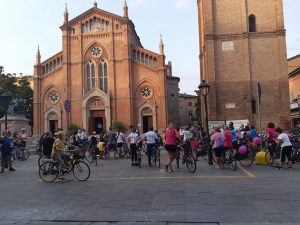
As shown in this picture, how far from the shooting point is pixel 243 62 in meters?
33.7

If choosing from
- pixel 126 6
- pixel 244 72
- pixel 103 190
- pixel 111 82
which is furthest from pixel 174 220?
pixel 126 6

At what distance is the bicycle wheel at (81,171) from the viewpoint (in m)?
11.8

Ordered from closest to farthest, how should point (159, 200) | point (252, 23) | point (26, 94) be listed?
point (159, 200)
point (252, 23)
point (26, 94)

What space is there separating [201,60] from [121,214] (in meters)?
36.9

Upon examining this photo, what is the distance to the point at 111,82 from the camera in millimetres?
45875

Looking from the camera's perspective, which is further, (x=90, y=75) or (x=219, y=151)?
(x=90, y=75)

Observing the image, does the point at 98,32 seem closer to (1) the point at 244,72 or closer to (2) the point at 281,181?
(1) the point at 244,72

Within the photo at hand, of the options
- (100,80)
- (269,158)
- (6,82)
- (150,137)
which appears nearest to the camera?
(269,158)

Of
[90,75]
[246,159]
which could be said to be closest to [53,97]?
[90,75]

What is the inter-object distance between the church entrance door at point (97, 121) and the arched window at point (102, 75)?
10.2ft

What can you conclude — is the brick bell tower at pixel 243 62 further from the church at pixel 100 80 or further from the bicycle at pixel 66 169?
the bicycle at pixel 66 169

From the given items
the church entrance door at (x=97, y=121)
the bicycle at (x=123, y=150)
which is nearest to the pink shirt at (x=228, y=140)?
the bicycle at (x=123, y=150)

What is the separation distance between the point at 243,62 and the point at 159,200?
27938 mm

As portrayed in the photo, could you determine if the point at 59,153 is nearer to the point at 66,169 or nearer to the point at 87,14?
the point at 66,169
